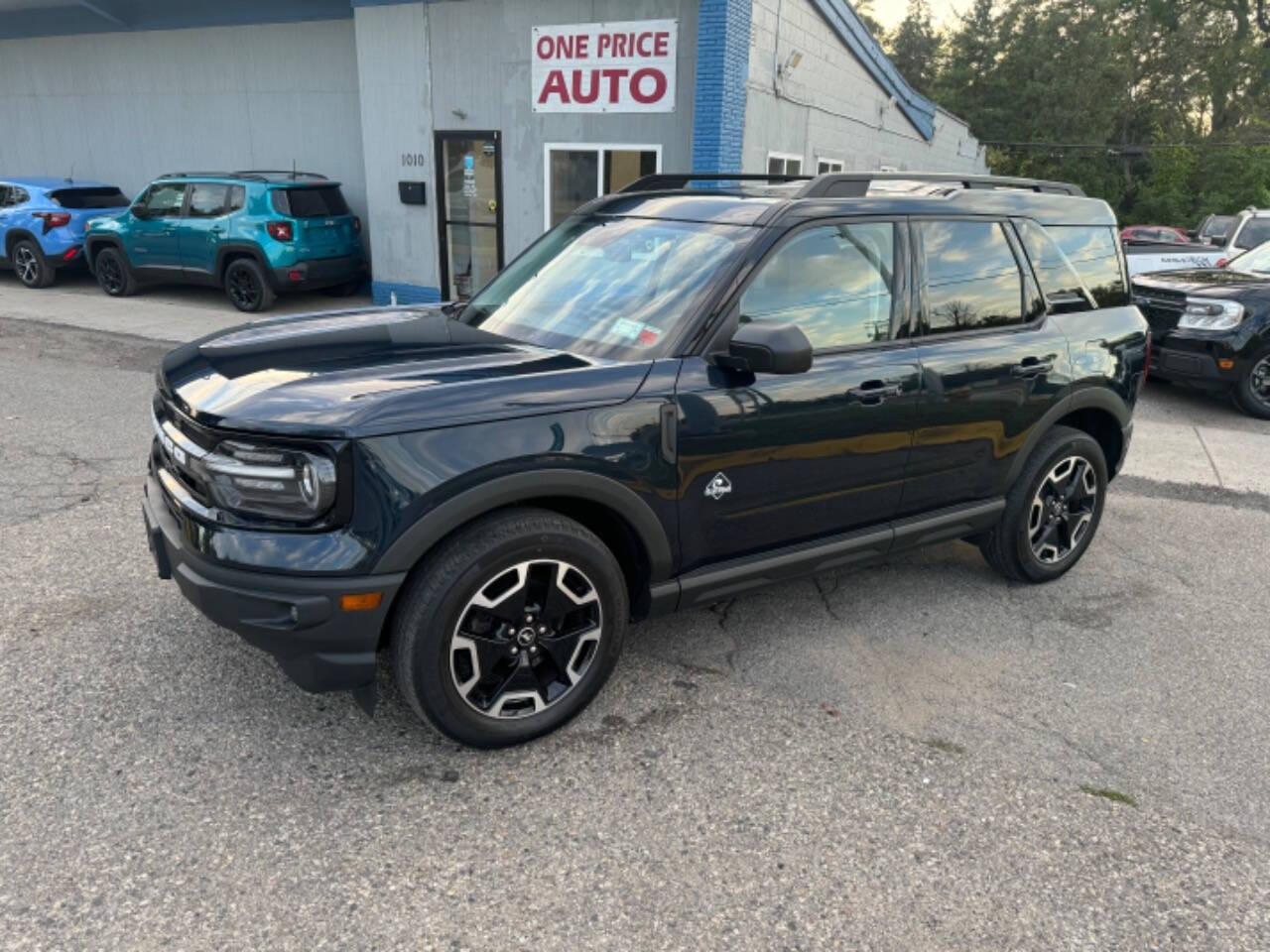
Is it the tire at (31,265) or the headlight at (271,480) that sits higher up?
the headlight at (271,480)

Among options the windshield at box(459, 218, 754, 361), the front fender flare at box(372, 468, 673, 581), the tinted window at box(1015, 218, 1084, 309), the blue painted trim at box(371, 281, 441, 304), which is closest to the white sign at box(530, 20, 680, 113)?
the blue painted trim at box(371, 281, 441, 304)

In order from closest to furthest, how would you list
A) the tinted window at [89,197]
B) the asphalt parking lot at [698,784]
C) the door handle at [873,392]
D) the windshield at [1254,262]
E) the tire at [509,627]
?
1. the asphalt parking lot at [698,784]
2. the tire at [509,627]
3. the door handle at [873,392]
4. the windshield at [1254,262]
5. the tinted window at [89,197]

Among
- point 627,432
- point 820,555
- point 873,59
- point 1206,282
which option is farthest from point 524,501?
point 873,59

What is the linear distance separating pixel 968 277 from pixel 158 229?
11740 mm

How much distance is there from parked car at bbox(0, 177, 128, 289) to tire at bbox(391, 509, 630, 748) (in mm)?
13735

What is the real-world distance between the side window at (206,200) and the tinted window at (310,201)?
81cm

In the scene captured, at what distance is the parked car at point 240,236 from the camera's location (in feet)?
37.8

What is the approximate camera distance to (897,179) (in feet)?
13.1

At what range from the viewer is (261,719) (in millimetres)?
3088

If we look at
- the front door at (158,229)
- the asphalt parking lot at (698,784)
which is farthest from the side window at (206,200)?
the asphalt parking lot at (698,784)

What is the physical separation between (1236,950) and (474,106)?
11336 mm

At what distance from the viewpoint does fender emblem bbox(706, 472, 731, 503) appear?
10.3ft

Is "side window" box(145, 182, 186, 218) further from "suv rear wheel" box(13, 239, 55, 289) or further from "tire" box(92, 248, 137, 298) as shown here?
"suv rear wheel" box(13, 239, 55, 289)

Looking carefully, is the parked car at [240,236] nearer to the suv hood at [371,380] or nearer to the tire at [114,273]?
the tire at [114,273]
